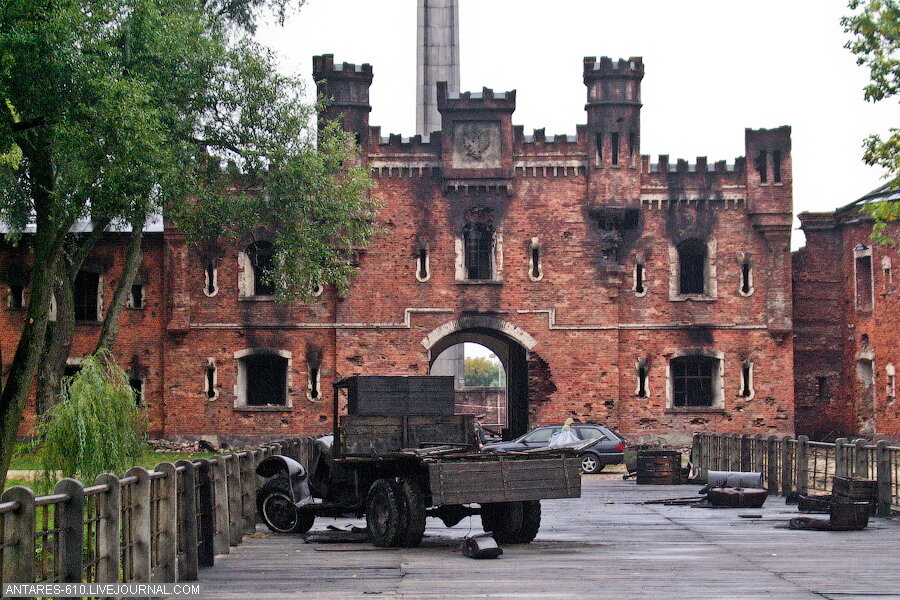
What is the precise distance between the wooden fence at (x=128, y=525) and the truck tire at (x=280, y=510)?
4.09ft

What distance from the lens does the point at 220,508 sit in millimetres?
13688

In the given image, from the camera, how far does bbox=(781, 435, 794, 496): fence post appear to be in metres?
21.2

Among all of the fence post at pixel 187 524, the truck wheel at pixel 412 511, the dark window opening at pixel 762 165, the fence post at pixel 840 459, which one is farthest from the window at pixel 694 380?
the fence post at pixel 187 524

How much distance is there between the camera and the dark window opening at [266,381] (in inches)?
1444

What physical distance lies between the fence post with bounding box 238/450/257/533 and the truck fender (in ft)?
0.66

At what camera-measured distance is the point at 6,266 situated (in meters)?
36.0

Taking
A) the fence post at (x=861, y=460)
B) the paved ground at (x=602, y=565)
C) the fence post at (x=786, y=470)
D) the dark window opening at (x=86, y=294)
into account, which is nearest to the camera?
the paved ground at (x=602, y=565)

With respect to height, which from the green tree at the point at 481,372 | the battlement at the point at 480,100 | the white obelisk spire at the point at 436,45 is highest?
the white obelisk spire at the point at 436,45

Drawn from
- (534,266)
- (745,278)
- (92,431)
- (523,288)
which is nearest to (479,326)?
(523,288)

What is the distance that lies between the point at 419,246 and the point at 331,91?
5197 mm

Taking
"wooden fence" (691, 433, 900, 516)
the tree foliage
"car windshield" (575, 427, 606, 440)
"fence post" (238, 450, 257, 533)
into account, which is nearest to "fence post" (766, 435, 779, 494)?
"wooden fence" (691, 433, 900, 516)

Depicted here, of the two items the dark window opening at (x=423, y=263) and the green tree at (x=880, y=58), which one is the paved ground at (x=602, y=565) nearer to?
the green tree at (x=880, y=58)

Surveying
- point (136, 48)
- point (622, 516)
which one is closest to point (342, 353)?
point (136, 48)

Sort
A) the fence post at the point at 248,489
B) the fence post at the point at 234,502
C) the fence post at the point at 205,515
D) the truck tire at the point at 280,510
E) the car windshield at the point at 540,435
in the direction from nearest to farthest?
1. the fence post at the point at 205,515
2. the fence post at the point at 234,502
3. the fence post at the point at 248,489
4. the truck tire at the point at 280,510
5. the car windshield at the point at 540,435
